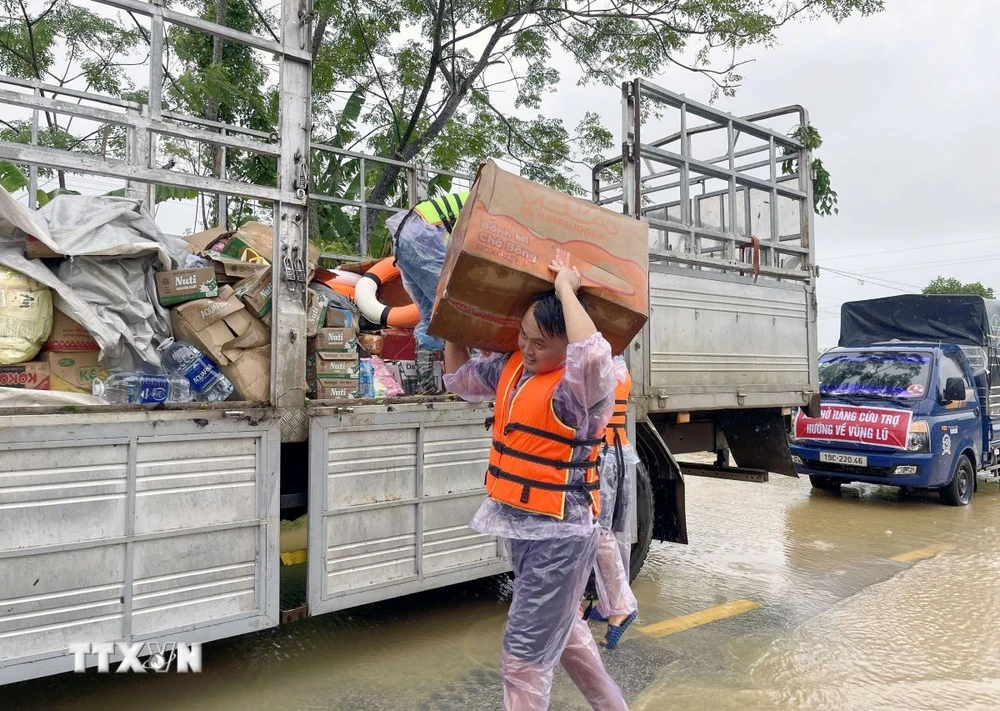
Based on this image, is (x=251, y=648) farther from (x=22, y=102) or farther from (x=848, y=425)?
(x=848, y=425)

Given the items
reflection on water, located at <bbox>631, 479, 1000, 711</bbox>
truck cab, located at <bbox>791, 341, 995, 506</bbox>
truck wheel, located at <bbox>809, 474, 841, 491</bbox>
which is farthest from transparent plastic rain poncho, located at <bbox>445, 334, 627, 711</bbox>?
truck wheel, located at <bbox>809, 474, 841, 491</bbox>

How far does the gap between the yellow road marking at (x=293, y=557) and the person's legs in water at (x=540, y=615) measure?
1.39 m

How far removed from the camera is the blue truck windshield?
8.34 metres

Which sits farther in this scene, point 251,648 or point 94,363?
point 251,648

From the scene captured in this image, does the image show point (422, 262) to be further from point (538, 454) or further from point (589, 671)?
point (589, 671)

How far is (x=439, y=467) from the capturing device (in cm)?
377

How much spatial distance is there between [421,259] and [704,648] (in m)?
2.46

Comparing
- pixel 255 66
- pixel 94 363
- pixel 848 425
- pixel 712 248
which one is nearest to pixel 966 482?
pixel 848 425

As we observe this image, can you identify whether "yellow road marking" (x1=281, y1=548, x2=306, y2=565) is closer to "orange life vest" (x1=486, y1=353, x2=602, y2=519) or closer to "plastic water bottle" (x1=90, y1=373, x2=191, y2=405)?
"plastic water bottle" (x1=90, y1=373, x2=191, y2=405)

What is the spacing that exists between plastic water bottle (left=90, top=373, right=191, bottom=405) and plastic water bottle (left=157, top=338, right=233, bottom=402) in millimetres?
84

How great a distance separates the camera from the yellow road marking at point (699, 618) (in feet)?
13.7

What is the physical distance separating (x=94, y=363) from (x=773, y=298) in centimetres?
439

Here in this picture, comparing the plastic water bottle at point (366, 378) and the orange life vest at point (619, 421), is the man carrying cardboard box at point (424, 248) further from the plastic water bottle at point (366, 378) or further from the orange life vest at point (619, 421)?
the orange life vest at point (619, 421)

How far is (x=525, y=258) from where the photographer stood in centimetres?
230
